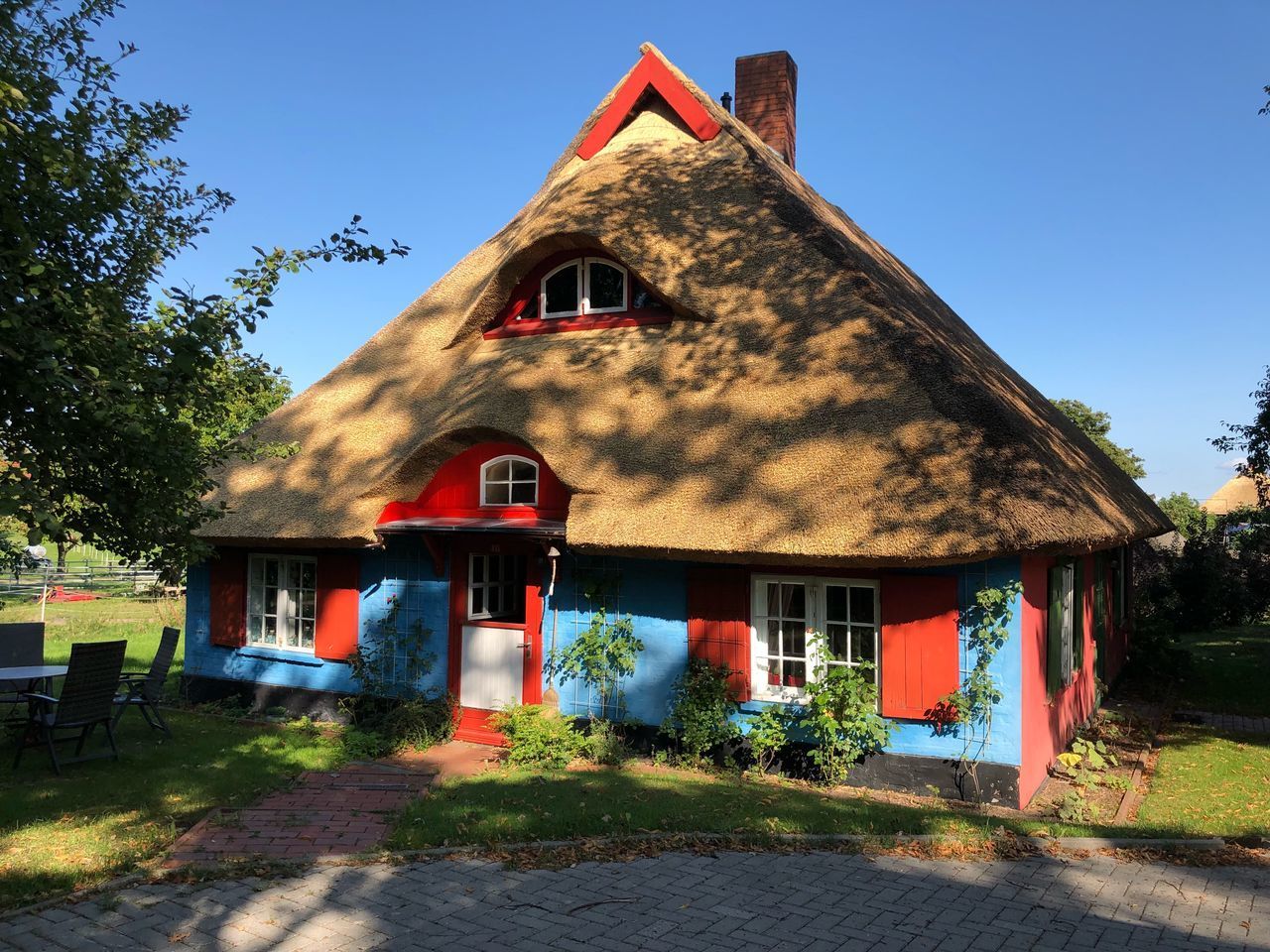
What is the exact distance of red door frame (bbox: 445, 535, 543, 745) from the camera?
10.4 meters

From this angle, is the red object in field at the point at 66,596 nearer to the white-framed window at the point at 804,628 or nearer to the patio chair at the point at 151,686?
the patio chair at the point at 151,686

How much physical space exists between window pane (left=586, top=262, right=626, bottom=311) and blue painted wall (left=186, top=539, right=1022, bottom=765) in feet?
12.6

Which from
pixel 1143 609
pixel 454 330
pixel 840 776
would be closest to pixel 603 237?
pixel 454 330

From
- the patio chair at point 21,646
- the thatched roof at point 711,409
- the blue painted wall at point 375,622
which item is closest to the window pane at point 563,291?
the thatched roof at point 711,409

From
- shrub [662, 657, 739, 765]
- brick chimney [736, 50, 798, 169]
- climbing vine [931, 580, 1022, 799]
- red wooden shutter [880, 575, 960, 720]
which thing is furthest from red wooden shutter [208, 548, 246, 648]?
brick chimney [736, 50, 798, 169]

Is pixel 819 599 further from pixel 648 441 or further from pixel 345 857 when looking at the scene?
pixel 345 857

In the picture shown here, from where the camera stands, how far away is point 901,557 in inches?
303

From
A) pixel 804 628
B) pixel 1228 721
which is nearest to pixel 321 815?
pixel 804 628

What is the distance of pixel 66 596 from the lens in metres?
29.2

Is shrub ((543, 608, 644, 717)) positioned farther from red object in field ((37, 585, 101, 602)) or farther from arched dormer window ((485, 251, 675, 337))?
red object in field ((37, 585, 101, 602))

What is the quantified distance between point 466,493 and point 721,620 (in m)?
3.60

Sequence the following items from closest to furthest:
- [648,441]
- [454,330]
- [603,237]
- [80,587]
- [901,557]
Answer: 1. [901,557]
2. [648,441]
3. [603,237]
4. [454,330]
5. [80,587]

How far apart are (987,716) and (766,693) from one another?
2122mm

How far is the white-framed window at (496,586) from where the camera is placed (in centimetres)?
Answer: 1131
